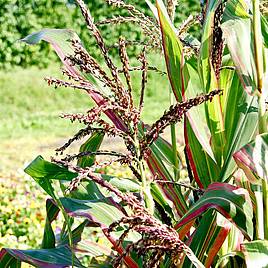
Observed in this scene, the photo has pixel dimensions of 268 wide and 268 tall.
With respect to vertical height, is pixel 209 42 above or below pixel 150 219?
above

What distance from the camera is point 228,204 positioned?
136 cm

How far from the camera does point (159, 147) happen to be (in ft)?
5.85

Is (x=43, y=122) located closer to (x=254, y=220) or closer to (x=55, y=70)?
(x=55, y=70)

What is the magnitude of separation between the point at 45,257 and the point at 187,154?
0.38 metres

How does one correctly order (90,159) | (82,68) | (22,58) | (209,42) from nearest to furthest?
(82,68), (209,42), (90,159), (22,58)

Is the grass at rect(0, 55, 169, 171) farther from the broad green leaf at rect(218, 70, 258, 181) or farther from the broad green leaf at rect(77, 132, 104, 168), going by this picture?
the broad green leaf at rect(218, 70, 258, 181)

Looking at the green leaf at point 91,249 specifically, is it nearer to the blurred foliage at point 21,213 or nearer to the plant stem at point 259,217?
the plant stem at point 259,217

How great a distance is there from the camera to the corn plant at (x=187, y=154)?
1281 millimetres

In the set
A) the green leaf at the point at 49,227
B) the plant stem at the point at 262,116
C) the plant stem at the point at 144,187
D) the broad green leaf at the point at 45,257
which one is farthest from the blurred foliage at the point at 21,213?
the plant stem at the point at 262,116

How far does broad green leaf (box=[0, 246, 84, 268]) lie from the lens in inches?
61.5

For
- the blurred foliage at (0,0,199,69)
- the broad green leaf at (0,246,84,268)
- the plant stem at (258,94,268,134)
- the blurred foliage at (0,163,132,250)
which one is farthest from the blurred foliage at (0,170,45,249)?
the blurred foliage at (0,0,199,69)

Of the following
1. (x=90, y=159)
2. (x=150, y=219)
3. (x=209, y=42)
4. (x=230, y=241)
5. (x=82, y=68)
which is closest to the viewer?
(x=150, y=219)

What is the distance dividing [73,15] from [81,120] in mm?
9704

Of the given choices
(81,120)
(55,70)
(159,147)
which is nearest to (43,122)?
(55,70)
